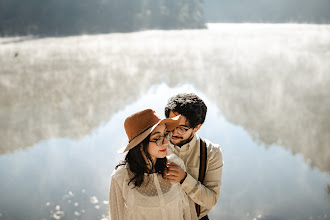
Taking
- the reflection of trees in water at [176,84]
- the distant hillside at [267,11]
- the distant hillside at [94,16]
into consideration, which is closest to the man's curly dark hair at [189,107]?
the reflection of trees in water at [176,84]

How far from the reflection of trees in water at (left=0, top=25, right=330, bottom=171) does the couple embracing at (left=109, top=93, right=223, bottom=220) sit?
400 centimetres

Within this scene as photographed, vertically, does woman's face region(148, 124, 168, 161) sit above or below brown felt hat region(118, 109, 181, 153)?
below

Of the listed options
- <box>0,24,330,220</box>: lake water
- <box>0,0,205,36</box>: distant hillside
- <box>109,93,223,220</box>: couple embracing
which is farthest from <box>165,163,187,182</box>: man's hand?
<box>0,0,205,36</box>: distant hillside

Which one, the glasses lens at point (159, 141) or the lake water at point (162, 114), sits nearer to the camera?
the glasses lens at point (159, 141)

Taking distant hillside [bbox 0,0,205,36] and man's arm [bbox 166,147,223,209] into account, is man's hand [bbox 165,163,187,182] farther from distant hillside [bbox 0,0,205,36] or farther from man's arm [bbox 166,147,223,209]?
distant hillside [bbox 0,0,205,36]

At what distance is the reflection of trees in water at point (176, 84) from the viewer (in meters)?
7.42

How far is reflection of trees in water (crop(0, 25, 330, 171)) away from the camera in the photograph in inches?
292

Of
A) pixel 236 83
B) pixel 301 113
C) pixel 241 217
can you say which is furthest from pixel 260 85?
pixel 241 217

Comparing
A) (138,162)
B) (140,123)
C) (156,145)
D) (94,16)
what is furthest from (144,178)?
(94,16)

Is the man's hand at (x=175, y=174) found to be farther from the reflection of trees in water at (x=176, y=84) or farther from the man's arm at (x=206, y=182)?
the reflection of trees in water at (x=176, y=84)

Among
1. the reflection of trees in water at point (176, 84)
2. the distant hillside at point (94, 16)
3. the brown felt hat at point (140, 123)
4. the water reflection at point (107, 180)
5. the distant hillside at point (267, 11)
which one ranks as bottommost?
the brown felt hat at point (140, 123)

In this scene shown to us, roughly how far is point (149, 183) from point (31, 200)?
3386 mm

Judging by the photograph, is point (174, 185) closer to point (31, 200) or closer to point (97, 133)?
point (31, 200)

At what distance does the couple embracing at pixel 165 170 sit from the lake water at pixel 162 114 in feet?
7.62
